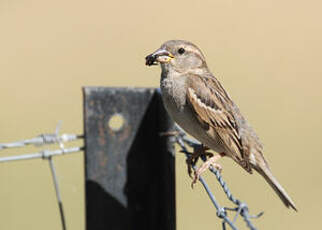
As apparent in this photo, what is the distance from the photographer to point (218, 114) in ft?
12.6

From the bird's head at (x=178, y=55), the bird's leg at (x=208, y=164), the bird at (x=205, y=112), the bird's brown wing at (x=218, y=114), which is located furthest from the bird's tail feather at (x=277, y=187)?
the bird's head at (x=178, y=55)

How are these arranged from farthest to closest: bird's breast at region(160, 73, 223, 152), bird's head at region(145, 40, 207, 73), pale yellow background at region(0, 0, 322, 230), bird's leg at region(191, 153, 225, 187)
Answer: pale yellow background at region(0, 0, 322, 230) → bird's head at region(145, 40, 207, 73) → bird's breast at region(160, 73, 223, 152) → bird's leg at region(191, 153, 225, 187)

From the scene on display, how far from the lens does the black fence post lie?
9.62 ft

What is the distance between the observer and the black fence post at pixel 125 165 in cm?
293

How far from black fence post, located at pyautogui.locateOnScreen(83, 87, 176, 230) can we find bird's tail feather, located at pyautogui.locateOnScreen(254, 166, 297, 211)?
0.73 meters

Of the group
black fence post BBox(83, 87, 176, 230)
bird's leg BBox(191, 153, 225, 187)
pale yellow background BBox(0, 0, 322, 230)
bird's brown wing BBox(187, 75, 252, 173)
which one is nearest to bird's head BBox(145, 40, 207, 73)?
bird's brown wing BBox(187, 75, 252, 173)

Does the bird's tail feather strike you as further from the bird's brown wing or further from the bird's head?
the bird's head

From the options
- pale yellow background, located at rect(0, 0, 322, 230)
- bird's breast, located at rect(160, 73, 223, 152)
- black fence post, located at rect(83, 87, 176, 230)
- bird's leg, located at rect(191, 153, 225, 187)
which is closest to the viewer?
black fence post, located at rect(83, 87, 176, 230)

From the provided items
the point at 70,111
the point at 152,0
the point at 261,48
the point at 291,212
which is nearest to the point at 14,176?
the point at 70,111

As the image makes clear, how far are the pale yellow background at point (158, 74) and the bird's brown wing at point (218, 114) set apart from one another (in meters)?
1.95

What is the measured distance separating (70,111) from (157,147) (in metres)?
4.61

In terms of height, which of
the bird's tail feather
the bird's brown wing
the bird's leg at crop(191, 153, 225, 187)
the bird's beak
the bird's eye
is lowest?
the bird's tail feather

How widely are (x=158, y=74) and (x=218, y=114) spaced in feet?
14.0

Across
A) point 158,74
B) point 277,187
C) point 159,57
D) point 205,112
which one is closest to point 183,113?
point 205,112
